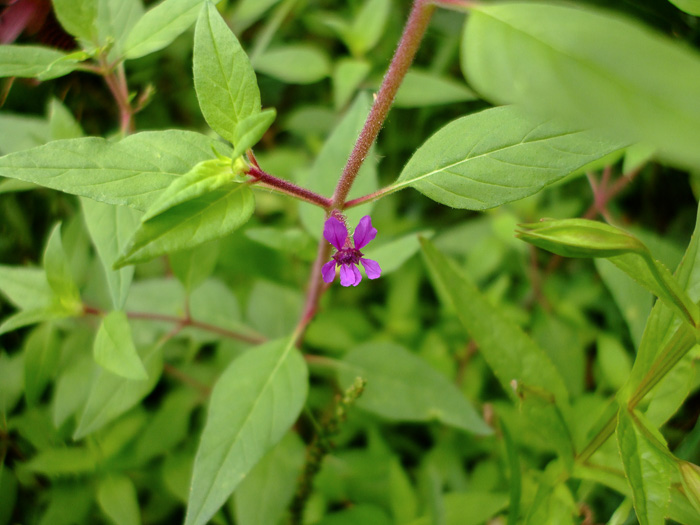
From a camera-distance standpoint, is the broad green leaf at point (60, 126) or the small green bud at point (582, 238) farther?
the broad green leaf at point (60, 126)

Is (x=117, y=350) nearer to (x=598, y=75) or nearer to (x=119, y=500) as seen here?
(x=119, y=500)

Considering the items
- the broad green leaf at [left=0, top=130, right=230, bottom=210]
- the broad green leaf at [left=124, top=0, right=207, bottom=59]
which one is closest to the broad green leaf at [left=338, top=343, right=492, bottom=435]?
the broad green leaf at [left=0, top=130, right=230, bottom=210]

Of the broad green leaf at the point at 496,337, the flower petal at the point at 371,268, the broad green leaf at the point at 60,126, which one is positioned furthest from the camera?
the broad green leaf at the point at 60,126

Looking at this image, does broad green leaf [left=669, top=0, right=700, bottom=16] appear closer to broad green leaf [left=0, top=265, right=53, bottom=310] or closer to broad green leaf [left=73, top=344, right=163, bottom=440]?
broad green leaf [left=73, top=344, right=163, bottom=440]

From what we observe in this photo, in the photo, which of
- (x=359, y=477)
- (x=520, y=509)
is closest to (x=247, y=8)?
(x=359, y=477)

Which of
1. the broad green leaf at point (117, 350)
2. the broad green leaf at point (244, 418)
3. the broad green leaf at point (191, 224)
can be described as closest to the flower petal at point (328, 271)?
the broad green leaf at point (191, 224)

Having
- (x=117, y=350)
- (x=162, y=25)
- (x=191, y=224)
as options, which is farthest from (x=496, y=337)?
(x=162, y=25)

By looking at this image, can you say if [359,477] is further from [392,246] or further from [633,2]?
[633,2]

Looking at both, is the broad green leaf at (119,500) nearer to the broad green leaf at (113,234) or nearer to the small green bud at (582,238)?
the broad green leaf at (113,234)
